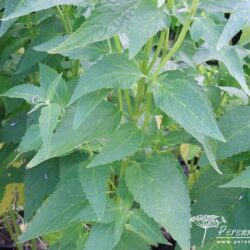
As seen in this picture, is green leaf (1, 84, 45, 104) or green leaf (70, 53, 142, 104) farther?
green leaf (1, 84, 45, 104)

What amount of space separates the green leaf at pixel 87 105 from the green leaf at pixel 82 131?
4 cm

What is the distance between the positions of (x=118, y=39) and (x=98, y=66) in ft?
0.37

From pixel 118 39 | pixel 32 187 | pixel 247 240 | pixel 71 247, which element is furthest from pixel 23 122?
pixel 247 240

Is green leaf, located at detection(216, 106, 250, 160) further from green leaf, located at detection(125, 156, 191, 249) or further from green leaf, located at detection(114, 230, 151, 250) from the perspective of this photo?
green leaf, located at detection(114, 230, 151, 250)

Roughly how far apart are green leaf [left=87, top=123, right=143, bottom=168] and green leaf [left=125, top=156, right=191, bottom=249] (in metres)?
0.06

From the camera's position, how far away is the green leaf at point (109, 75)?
0.75 meters

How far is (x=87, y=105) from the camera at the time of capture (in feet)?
2.62

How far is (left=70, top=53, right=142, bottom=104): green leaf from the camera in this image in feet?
2.46

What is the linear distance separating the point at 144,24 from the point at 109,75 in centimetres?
11

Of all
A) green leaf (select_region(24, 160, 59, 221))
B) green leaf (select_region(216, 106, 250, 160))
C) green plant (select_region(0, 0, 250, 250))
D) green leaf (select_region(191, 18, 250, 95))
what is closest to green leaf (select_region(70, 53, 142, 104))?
green plant (select_region(0, 0, 250, 250))

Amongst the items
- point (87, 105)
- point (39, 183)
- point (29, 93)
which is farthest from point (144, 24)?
point (39, 183)

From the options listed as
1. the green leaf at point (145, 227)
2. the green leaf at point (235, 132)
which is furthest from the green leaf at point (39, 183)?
the green leaf at point (235, 132)

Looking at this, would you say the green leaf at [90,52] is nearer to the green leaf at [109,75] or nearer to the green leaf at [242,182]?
the green leaf at [109,75]

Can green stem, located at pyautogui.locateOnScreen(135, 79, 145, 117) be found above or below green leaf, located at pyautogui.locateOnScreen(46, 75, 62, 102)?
below
